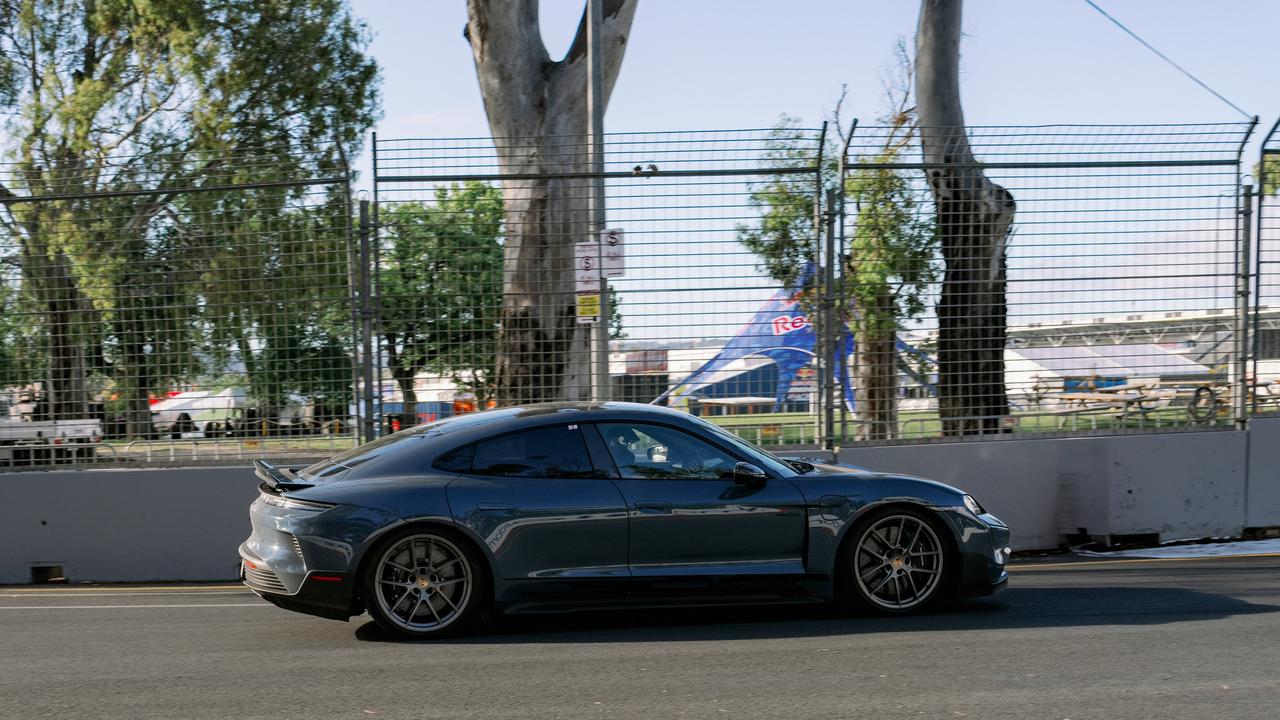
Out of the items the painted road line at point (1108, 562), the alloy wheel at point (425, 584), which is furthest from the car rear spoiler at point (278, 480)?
the painted road line at point (1108, 562)

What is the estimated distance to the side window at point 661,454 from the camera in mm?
6891

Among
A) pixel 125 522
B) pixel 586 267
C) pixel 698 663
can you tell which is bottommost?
pixel 698 663

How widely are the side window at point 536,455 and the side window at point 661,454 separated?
0.60 ft

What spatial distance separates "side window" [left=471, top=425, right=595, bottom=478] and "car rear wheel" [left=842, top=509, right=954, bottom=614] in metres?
1.64

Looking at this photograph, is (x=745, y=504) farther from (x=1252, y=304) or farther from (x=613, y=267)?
(x=1252, y=304)

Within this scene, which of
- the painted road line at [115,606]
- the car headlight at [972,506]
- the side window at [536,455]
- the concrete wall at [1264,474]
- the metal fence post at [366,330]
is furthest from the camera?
the concrete wall at [1264,474]

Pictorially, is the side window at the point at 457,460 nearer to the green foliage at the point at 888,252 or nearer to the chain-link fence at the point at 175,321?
the chain-link fence at the point at 175,321

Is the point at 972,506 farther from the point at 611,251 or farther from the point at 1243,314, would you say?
the point at 1243,314

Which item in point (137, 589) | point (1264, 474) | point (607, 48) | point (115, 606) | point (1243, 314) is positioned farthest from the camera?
point (607, 48)

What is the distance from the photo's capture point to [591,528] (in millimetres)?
6668

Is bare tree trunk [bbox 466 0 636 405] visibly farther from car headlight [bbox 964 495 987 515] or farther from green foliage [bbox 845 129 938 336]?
car headlight [bbox 964 495 987 515]

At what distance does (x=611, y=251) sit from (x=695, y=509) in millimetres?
3753

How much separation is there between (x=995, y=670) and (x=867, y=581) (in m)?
1.40

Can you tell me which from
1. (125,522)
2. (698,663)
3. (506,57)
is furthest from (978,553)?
(506,57)
